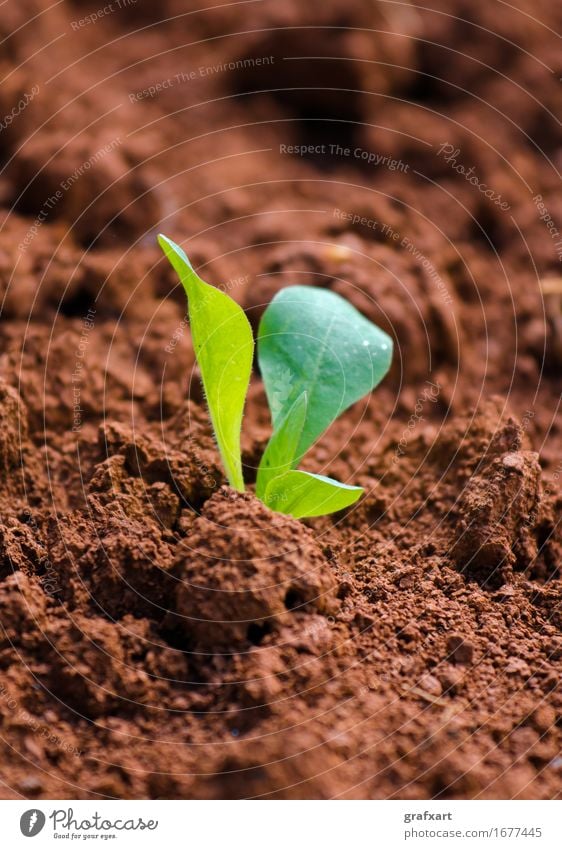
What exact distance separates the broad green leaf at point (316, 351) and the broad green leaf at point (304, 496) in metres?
0.18

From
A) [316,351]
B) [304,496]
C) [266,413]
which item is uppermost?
[316,351]

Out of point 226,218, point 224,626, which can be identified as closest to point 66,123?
point 226,218

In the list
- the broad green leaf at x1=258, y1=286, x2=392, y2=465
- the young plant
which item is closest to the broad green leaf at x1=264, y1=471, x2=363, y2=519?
the young plant

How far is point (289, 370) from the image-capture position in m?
1.43

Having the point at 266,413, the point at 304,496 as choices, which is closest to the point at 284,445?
the point at 304,496

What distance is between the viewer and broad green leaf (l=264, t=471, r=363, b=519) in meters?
1.24

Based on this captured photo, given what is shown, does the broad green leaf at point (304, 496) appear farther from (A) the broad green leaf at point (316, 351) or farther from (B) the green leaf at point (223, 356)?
(A) the broad green leaf at point (316, 351)

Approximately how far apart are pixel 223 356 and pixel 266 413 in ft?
1.22

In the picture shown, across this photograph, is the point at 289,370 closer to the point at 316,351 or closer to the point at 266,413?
the point at 316,351

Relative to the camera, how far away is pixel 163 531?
50.8 inches

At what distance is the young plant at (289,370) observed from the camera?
1257mm
